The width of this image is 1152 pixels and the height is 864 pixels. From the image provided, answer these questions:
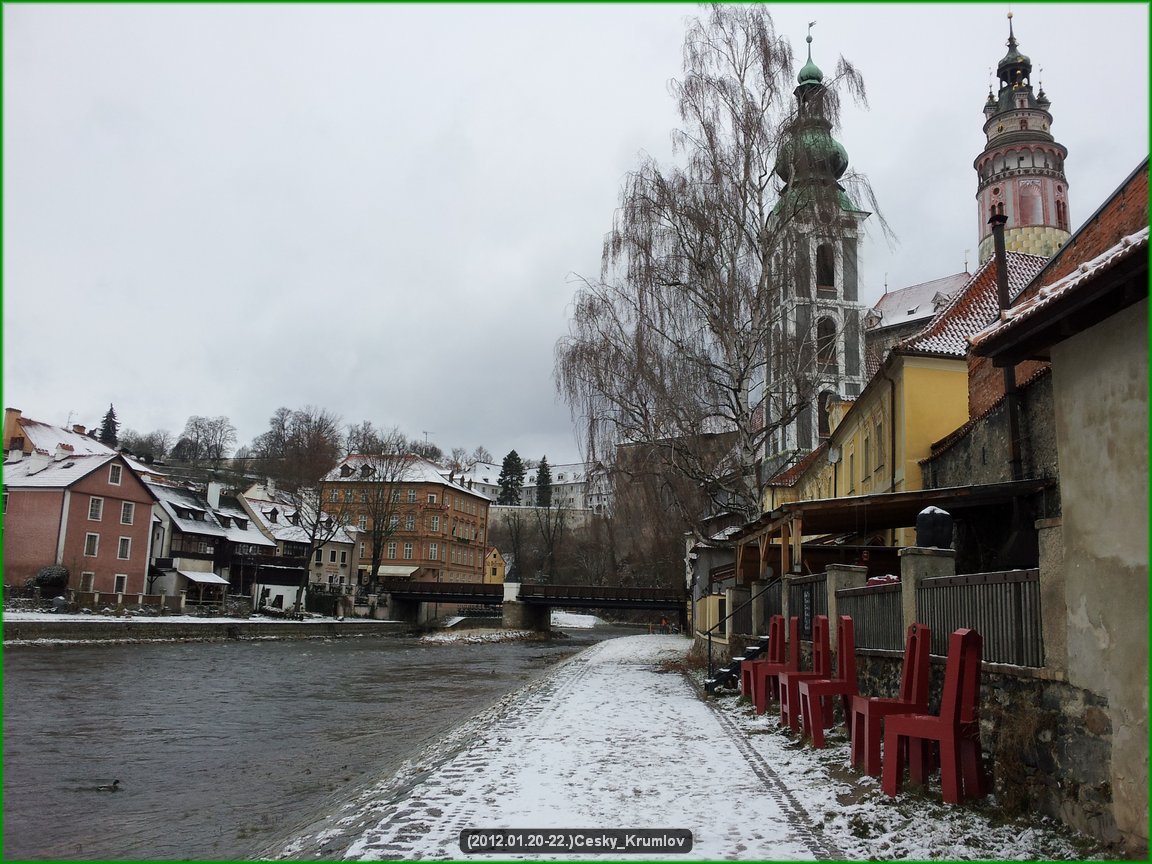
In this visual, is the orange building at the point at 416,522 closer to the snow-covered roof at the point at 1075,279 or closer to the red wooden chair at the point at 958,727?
the red wooden chair at the point at 958,727

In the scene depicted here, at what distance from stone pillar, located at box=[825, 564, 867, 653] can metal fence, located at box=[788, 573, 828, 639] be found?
1.05 ft

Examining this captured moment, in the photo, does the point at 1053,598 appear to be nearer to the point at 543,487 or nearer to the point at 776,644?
the point at 776,644

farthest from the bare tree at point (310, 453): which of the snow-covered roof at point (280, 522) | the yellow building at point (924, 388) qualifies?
the yellow building at point (924, 388)

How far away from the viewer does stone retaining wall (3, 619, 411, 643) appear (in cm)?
3109

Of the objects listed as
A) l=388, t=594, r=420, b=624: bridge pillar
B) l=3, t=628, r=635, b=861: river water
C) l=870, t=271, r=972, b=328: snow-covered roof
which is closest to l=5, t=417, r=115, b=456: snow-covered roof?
l=388, t=594, r=420, b=624: bridge pillar

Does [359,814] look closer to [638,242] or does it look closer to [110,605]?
[638,242]

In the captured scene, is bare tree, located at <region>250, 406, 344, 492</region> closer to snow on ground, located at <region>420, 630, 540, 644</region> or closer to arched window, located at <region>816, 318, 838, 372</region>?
snow on ground, located at <region>420, 630, 540, 644</region>

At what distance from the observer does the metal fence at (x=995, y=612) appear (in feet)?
22.4

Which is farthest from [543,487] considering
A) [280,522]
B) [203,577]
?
[203,577]

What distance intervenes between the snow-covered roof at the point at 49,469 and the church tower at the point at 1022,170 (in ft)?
191

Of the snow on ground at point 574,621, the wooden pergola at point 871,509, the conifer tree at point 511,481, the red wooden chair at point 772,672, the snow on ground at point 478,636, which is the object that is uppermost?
the conifer tree at point 511,481

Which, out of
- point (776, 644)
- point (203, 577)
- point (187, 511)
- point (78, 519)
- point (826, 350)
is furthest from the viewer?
point (187, 511)

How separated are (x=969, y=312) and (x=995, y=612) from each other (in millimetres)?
16410

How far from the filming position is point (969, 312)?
21.9 meters
